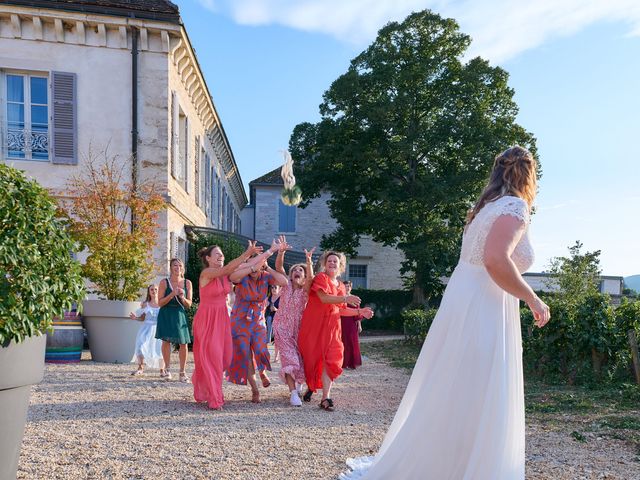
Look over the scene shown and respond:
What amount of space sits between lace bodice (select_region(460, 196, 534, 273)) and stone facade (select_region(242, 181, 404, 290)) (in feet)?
93.6

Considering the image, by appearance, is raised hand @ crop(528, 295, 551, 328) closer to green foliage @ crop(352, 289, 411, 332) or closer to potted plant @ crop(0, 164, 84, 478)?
potted plant @ crop(0, 164, 84, 478)

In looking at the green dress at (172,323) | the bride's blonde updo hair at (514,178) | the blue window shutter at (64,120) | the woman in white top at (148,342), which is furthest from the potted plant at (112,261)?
the bride's blonde updo hair at (514,178)

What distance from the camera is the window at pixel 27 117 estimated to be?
42.0 feet

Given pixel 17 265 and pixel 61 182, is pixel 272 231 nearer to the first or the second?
pixel 61 182

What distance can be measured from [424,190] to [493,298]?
2095 centimetres

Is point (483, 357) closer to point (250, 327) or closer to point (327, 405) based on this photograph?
point (327, 405)

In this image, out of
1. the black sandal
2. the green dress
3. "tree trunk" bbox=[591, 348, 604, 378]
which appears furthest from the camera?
"tree trunk" bbox=[591, 348, 604, 378]

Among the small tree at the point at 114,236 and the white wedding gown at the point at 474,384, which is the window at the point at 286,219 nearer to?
the small tree at the point at 114,236

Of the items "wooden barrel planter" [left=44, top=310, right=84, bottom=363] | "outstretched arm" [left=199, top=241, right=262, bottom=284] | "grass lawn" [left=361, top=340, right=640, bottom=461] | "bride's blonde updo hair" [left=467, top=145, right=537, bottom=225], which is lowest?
"grass lawn" [left=361, top=340, right=640, bottom=461]

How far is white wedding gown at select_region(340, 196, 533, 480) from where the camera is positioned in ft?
9.83

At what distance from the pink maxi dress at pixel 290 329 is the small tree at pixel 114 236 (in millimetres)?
Result: 4426

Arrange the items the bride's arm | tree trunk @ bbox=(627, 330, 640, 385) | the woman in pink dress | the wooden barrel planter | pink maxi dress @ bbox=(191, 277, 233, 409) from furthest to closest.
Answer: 1. the wooden barrel planter
2. tree trunk @ bbox=(627, 330, 640, 385)
3. the woman in pink dress
4. pink maxi dress @ bbox=(191, 277, 233, 409)
5. the bride's arm

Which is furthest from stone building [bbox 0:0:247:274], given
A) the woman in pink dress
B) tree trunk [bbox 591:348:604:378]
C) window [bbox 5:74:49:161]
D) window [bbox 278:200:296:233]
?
window [bbox 278:200:296:233]

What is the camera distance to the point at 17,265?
3.09 metres
